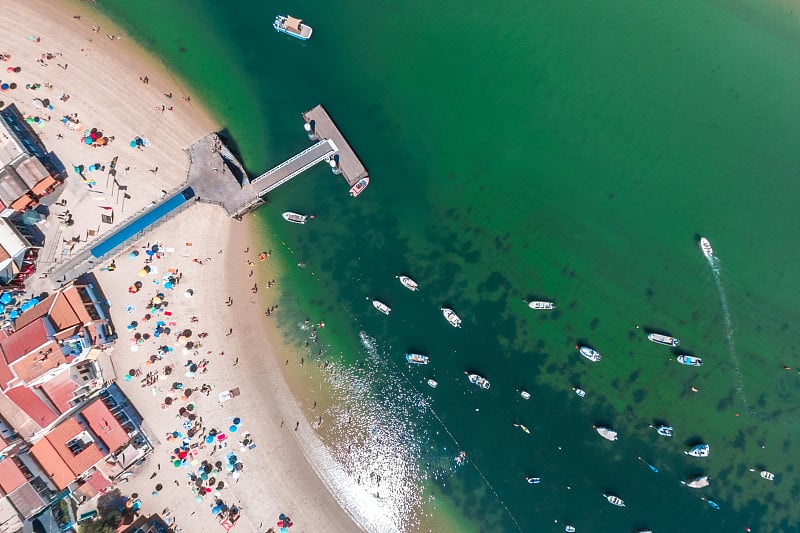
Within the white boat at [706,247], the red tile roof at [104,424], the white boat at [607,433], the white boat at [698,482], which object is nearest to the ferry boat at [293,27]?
the red tile roof at [104,424]

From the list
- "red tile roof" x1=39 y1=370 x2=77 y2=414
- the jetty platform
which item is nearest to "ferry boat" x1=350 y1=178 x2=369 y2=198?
the jetty platform

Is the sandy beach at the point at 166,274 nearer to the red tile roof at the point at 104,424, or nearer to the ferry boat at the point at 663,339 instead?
the red tile roof at the point at 104,424

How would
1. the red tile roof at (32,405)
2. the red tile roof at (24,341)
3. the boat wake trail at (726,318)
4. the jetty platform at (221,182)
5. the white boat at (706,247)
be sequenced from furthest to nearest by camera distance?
the boat wake trail at (726,318) → the white boat at (706,247) → the jetty platform at (221,182) → the red tile roof at (32,405) → the red tile roof at (24,341)

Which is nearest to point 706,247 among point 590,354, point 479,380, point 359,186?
point 590,354

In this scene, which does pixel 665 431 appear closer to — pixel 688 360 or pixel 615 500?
pixel 688 360

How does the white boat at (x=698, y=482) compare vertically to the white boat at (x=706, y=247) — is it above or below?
below

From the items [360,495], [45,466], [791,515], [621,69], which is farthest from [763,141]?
[45,466]
